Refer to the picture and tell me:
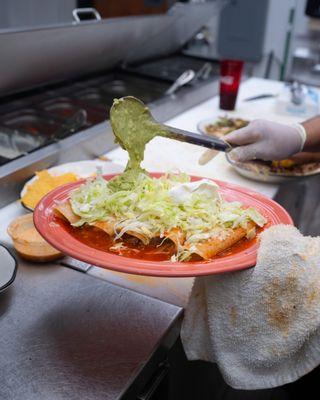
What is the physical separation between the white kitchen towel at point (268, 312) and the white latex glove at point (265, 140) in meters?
0.49

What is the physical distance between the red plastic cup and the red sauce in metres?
1.67

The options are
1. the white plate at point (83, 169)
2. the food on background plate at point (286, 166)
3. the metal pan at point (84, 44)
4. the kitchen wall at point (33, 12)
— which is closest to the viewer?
the white plate at point (83, 169)

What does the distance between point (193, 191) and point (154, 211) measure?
125mm

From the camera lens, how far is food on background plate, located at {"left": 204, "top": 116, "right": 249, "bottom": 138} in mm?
2074

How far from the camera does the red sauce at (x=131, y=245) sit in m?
0.97

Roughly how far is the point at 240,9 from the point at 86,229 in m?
4.04

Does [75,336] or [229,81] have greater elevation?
[75,336]

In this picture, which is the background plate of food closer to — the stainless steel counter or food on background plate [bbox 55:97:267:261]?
food on background plate [bbox 55:97:267:261]

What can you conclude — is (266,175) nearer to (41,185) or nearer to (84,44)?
(41,185)

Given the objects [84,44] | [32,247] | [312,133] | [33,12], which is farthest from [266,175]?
[33,12]

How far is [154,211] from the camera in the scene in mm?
1059

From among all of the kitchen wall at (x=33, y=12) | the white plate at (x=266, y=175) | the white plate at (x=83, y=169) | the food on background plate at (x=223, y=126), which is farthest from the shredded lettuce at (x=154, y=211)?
the kitchen wall at (x=33, y=12)

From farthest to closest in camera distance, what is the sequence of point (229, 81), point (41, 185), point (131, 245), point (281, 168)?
1. point (229, 81)
2. point (281, 168)
3. point (41, 185)
4. point (131, 245)

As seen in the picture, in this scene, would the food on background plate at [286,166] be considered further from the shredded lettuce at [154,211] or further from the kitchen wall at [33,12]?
the kitchen wall at [33,12]
